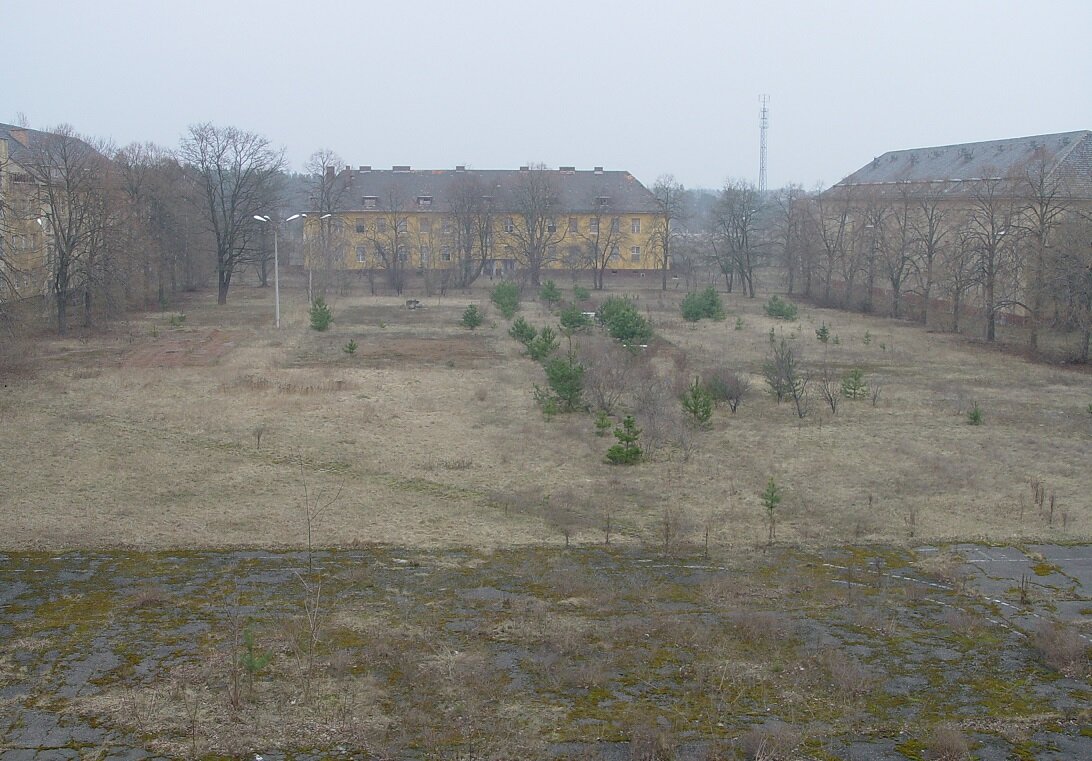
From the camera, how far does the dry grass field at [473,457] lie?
1323 centimetres

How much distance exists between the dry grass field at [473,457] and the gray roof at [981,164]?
13619 mm

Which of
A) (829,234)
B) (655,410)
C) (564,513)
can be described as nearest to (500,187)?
(829,234)

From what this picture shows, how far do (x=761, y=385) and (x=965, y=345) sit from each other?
1156 centimetres

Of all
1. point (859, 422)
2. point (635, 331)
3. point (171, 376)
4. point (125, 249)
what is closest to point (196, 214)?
point (125, 249)

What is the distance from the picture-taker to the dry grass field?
1323cm

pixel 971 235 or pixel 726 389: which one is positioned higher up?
pixel 971 235

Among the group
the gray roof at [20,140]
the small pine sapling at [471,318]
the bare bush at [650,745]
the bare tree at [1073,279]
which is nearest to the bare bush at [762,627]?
the bare bush at [650,745]

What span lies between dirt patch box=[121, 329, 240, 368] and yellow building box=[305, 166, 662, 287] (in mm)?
16693

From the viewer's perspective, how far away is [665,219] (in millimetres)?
53969

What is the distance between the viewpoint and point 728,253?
5059 cm

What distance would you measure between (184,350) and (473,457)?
15.2m

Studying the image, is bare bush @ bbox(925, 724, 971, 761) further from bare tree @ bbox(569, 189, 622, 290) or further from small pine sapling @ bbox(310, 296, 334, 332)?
bare tree @ bbox(569, 189, 622, 290)

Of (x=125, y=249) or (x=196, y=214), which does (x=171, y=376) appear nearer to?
(x=125, y=249)

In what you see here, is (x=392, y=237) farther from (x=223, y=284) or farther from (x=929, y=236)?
(x=929, y=236)
